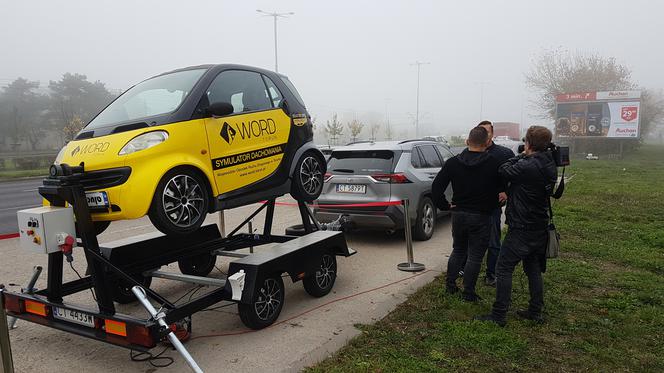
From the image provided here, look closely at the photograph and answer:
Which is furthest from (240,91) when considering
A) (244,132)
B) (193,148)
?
(193,148)

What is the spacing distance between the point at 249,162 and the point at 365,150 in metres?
3.40

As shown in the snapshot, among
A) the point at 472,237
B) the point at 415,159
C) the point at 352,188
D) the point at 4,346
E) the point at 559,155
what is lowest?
the point at 4,346

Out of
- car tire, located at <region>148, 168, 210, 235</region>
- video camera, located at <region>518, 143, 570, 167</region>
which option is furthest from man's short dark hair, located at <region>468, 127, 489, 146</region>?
car tire, located at <region>148, 168, 210, 235</region>

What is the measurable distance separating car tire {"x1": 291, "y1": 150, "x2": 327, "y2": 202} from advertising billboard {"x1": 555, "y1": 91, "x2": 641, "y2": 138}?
127ft

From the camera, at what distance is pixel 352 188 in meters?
7.67

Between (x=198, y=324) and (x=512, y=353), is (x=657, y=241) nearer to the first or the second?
(x=512, y=353)

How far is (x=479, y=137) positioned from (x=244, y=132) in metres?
2.40

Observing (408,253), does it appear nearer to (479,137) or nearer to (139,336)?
(479,137)

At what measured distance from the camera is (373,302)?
516 centimetres

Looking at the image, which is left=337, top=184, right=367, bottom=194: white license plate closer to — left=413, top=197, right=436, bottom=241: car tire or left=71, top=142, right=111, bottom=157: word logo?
left=413, top=197, right=436, bottom=241: car tire

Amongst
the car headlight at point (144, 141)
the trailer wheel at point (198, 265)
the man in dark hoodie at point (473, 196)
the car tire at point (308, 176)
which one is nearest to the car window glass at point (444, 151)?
the car tire at point (308, 176)

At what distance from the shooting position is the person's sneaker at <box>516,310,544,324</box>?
446 cm

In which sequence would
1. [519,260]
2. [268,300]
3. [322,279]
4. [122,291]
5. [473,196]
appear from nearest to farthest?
[519,260] < [268,300] < [473,196] < [122,291] < [322,279]

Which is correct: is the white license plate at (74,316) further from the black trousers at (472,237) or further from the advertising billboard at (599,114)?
the advertising billboard at (599,114)
